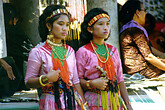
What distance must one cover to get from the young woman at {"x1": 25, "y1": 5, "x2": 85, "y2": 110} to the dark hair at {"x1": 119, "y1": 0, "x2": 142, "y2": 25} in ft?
10.2

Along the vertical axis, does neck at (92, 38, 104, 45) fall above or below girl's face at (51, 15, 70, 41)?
below

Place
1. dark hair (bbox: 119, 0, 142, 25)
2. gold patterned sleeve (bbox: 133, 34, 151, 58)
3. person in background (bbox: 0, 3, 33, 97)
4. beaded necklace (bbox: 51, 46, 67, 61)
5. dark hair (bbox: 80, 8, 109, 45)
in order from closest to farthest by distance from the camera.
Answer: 1. beaded necklace (bbox: 51, 46, 67, 61)
2. dark hair (bbox: 80, 8, 109, 45)
3. person in background (bbox: 0, 3, 33, 97)
4. gold patterned sleeve (bbox: 133, 34, 151, 58)
5. dark hair (bbox: 119, 0, 142, 25)

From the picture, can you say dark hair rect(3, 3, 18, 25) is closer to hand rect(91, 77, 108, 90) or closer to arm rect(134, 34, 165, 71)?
arm rect(134, 34, 165, 71)

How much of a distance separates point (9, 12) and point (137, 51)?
233 centimetres

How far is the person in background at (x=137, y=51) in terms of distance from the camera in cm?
Result: 553

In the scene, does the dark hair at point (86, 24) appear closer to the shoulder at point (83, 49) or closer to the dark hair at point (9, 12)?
the shoulder at point (83, 49)

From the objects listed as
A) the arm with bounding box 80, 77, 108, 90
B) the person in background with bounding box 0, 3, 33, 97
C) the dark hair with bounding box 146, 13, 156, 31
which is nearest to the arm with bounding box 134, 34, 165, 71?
the dark hair with bounding box 146, 13, 156, 31

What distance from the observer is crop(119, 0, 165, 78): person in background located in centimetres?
553

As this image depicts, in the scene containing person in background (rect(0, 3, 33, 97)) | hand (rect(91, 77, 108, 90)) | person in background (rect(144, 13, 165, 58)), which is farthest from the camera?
person in background (rect(144, 13, 165, 58))

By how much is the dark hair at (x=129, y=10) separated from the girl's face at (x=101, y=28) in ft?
8.62

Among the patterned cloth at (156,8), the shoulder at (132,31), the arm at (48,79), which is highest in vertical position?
the patterned cloth at (156,8)

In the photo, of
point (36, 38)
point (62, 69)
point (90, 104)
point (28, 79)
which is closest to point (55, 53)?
point (62, 69)

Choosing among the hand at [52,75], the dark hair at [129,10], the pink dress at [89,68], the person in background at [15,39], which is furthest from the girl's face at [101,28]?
the dark hair at [129,10]

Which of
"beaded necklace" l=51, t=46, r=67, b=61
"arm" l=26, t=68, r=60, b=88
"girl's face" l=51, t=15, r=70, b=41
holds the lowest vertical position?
"arm" l=26, t=68, r=60, b=88
